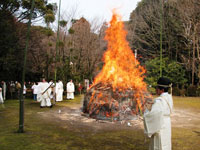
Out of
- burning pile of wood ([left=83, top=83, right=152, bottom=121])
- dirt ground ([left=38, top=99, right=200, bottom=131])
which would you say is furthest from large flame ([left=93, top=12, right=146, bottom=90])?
dirt ground ([left=38, top=99, right=200, bottom=131])

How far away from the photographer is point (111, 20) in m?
12.8

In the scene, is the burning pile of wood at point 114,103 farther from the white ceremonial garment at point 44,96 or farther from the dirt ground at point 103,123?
the white ceremonial garment at point 44,96

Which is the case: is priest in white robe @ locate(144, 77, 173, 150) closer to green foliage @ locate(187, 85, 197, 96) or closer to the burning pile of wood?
the burning pile of wood

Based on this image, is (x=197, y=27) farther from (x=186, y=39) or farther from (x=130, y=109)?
(x=130, y=109)

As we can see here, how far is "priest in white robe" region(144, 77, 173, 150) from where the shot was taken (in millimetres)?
3912

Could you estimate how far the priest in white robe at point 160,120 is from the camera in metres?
3.91

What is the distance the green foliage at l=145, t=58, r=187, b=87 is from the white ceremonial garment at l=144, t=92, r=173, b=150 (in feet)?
83.7

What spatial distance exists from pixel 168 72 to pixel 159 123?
86.9 feet

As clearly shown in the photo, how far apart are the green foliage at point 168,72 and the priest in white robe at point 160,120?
25.5m

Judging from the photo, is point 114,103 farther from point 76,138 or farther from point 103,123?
point 76,138

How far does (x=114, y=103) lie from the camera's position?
10.5m

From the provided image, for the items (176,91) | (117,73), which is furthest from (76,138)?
(176,91)

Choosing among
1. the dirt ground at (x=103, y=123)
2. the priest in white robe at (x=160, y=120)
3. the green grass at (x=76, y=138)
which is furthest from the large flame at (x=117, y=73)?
the priest in white robe at (x=160, y=120)

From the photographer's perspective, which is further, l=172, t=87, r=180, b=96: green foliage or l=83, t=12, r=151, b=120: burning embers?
l=172, t=87, r=180, b=96: green foliage
